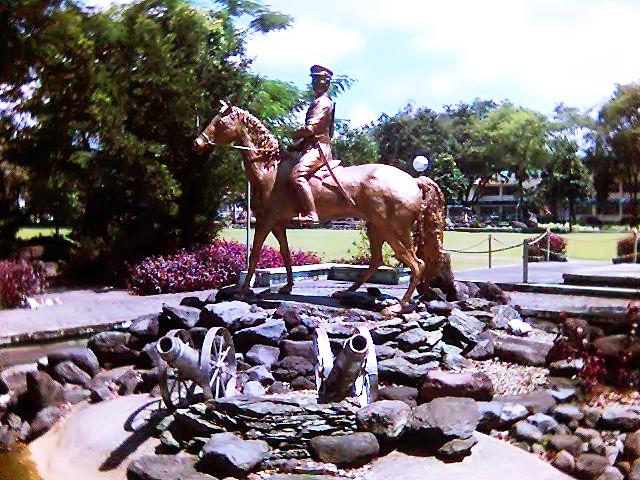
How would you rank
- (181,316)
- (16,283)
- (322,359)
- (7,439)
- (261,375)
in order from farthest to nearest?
(16,283), (181,316), (261,375), (7,439), (322,359)

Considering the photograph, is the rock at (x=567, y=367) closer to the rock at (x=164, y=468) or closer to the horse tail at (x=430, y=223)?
the horse tail at (x=430, y=223)

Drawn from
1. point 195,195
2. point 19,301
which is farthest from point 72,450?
point 195,195

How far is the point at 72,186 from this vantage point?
18.5m

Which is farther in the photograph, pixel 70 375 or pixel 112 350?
pixel 112 350

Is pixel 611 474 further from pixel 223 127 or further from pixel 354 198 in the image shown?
pixel 223 127

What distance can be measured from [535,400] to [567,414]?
0.33m

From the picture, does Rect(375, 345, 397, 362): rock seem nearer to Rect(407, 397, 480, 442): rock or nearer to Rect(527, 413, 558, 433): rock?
Rect(407, 397, 480, 442): rock

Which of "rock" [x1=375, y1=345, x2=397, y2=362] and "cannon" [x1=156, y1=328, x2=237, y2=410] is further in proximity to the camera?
"rock" [x1=375, y1=345, x2=397, y2=362]

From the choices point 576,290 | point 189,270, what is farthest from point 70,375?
point 189,270

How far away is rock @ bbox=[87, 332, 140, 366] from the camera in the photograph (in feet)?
29.1

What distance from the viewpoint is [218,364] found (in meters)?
6.97

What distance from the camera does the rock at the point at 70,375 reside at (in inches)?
322

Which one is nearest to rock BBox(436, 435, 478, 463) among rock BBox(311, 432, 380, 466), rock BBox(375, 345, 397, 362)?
rock BBox(311, 432, 380, 466)

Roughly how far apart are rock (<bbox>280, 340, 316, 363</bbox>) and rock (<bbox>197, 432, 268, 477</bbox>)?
2.10 m
